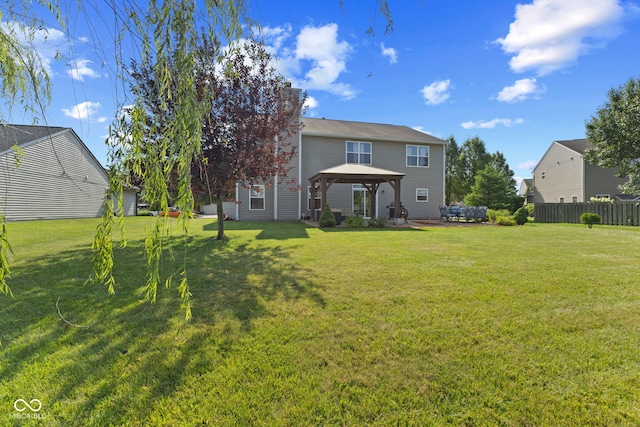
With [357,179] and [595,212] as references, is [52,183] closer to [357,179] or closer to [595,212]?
[357,179]

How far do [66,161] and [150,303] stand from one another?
2185 cm

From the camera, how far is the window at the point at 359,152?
18.8m

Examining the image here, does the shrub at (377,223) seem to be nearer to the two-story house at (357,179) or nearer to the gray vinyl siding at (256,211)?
the two-story house at (357,179)

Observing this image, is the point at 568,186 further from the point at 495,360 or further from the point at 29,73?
the point at 29,73

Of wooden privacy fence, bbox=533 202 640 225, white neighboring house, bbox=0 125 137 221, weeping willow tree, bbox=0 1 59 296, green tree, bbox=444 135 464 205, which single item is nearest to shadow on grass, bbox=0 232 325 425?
weeping willow tree, bbox=0 1 59 296

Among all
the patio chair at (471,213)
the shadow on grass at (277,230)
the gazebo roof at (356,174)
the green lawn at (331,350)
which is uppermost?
the gazebo roof at (356,174)

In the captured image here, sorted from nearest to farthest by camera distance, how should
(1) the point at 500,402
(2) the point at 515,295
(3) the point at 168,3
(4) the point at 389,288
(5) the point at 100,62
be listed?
(1) the point at 500,402 → (3) the point at 168,3 → (5) the point at 100,62 → (2) the point at 515,295 → (4) the point at 389,288

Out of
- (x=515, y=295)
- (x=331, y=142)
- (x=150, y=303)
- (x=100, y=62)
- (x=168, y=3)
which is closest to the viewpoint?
(x=168, y=3)

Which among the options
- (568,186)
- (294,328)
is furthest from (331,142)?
(568,186)

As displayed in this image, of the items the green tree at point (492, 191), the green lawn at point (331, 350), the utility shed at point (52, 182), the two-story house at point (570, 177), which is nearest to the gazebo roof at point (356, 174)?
the green lawn at point (331, 350)

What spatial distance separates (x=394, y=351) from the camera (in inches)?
99.2

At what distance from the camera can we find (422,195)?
65.4ft

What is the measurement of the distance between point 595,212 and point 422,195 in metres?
9.71

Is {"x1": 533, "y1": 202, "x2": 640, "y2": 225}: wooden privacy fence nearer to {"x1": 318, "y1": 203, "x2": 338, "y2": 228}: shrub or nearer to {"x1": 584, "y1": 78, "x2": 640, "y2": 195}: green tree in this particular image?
{"x1": 584, "y1": 78, "x2": 640, "y2": 195}: green tree
